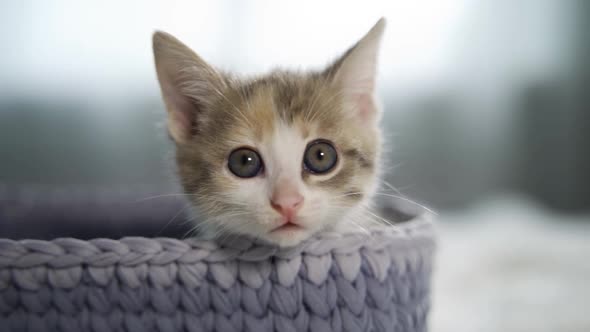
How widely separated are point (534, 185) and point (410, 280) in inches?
63.8

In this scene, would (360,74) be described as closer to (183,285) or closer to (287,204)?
(287,204)

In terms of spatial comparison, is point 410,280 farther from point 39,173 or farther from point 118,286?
point 39,173

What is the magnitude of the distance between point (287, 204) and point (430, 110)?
1409 mm

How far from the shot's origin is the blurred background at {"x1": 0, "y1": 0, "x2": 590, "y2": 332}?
4.55 ft

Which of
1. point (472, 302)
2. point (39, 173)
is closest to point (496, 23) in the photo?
point (472, 302)

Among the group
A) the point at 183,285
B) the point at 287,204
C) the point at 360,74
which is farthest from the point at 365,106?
the point at 183,285

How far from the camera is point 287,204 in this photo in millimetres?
664

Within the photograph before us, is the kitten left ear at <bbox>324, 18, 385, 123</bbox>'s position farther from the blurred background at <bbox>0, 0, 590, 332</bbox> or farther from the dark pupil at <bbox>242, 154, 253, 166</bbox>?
the blurred background at <bbox>0, 0, 590, 332</bbox>

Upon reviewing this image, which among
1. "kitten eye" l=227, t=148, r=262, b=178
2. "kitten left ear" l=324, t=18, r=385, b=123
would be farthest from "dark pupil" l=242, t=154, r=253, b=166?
"kitten left ear" l=324, t=18, r=385, b=123

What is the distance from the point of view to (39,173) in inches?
67.5

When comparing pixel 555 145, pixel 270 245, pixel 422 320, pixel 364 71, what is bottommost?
pixel 422 320

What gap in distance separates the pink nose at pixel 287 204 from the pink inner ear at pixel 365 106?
299 mm

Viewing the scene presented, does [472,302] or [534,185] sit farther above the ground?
[534,185]

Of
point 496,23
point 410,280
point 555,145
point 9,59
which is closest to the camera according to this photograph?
point 410,280
